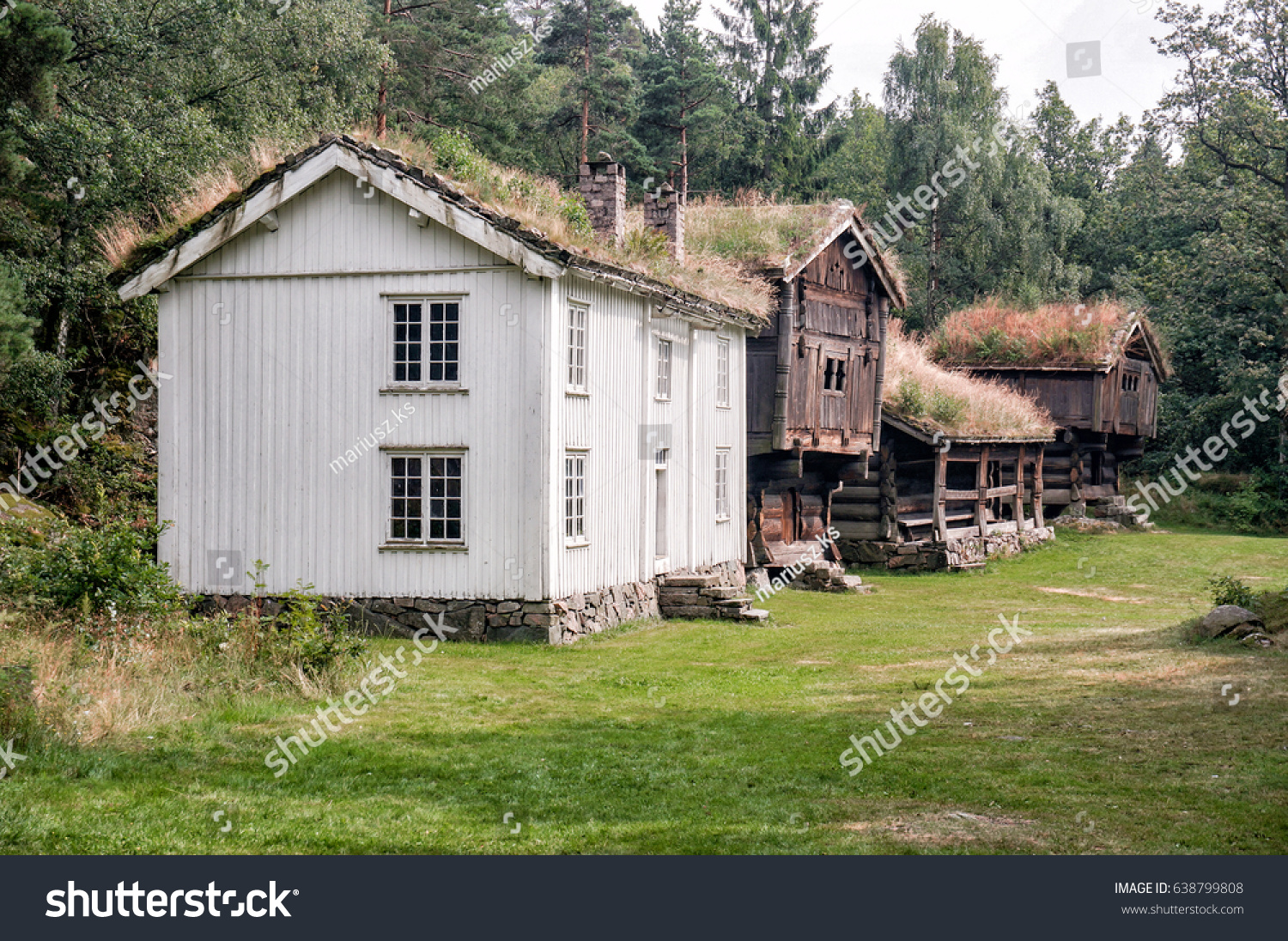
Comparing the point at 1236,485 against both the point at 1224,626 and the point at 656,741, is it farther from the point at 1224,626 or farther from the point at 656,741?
the point at 656,741

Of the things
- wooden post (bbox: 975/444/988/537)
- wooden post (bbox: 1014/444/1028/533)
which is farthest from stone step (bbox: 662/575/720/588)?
wooden post (bbox: 1014/444/1028/533)

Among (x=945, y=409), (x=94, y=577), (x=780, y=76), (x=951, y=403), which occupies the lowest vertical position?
(x=94, y=577)

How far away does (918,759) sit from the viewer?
11.3 meters

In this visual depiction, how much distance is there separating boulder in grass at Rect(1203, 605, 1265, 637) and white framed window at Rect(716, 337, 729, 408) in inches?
427

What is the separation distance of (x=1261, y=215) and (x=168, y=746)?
41644 millimetres

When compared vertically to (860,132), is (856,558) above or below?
below

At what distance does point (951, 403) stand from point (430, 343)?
19.5m

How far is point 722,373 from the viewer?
87.4 feet

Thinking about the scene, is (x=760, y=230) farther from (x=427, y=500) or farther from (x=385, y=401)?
(x=427, y=500)

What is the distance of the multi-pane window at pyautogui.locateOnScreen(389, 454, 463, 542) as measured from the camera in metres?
19.5

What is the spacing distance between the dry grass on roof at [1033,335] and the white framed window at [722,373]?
57.5 ft

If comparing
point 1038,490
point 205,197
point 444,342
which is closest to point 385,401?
point 444,342

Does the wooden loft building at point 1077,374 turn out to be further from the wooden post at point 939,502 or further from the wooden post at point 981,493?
the wooden post at point 939,502

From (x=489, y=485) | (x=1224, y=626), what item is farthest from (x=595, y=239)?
(x=1224, y=626)
